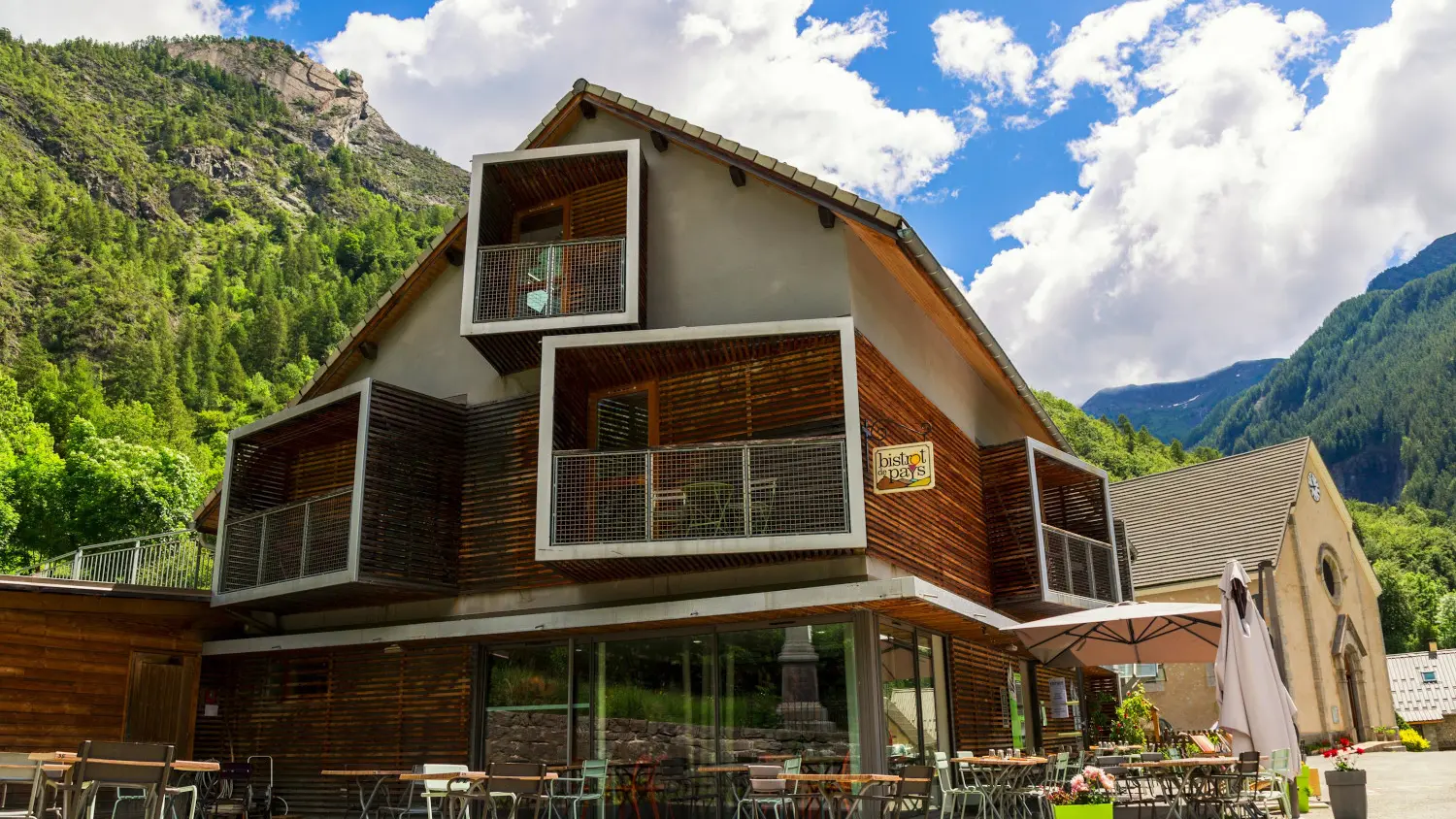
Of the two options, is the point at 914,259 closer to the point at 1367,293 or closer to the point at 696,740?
the point at 696,740

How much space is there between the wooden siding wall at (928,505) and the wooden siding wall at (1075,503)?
2.22m

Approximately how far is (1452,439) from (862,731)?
151 meters

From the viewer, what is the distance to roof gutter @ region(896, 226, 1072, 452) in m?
14.0

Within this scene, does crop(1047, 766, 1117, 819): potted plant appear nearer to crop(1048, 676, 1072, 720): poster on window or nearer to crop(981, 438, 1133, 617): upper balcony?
crop(981, 438, 1133, 617): upper balcony

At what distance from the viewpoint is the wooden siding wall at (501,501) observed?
15195 millimetres

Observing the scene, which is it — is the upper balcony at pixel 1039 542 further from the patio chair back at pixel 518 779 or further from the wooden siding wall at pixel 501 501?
the patio chair back at pixel 518 779

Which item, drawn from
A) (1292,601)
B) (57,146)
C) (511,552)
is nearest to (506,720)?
(511,552)

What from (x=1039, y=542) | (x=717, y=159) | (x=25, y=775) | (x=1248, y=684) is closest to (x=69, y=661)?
(x=25, y=775)

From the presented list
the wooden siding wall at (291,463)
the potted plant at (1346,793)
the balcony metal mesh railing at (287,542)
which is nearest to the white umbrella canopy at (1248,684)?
the potted plant at (1346,793)

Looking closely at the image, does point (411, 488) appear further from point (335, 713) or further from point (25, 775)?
point (25, 775)

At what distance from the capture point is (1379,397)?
15988 centimetres

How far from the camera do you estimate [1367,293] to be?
19450cm

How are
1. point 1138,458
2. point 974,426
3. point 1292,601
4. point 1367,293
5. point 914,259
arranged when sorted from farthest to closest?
point 1367,293
point 1138,458
point 1292,601
point 974,426
point 914,259

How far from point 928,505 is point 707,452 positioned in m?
3.79
